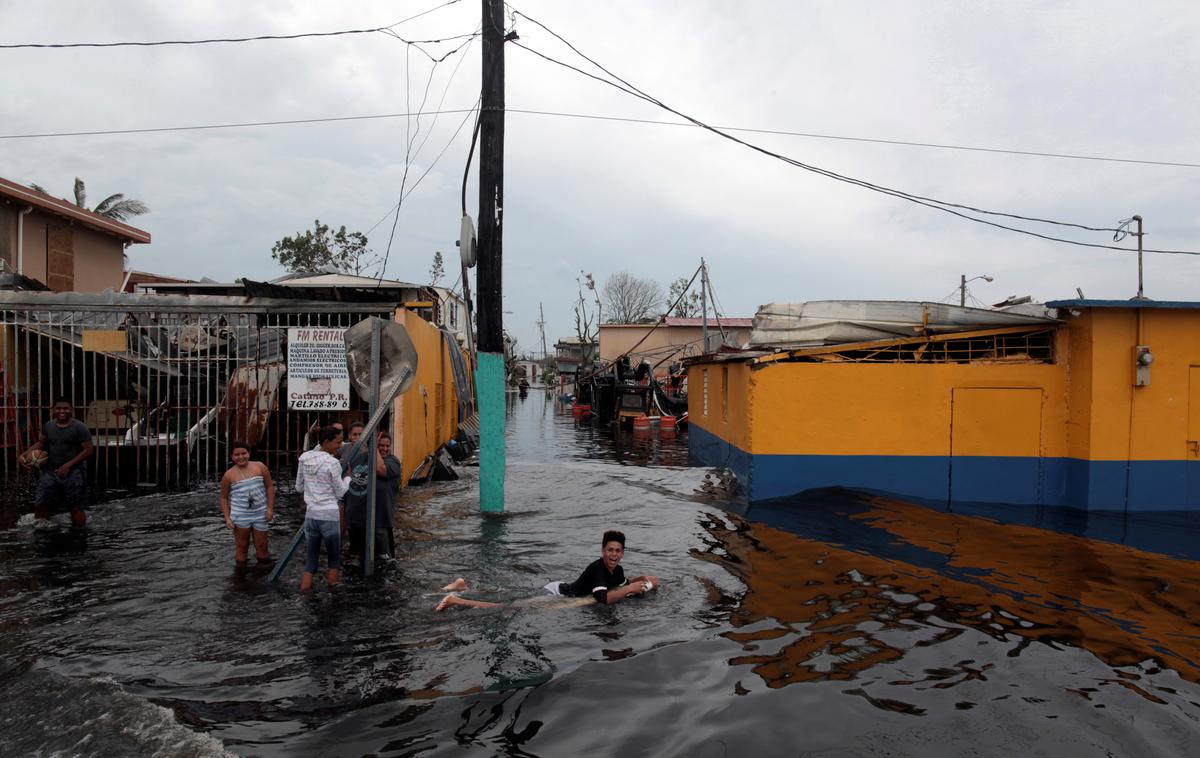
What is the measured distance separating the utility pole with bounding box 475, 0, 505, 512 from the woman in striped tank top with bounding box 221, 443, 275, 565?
306 centimetres

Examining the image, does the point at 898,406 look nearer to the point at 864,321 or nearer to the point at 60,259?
the point at 864,321

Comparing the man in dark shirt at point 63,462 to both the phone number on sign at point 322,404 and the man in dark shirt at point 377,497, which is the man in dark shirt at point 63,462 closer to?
the phone number on sign at point 322,404

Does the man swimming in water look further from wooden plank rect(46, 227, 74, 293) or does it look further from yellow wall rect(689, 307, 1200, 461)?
Result: wooden plank rect(46, 227, 74, 293)

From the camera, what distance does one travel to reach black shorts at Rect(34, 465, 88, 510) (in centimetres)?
952

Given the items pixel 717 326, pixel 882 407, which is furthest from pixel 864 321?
pixel 717 326

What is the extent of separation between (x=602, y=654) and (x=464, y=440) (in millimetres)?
16082

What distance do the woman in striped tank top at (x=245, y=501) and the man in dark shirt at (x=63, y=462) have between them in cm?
295

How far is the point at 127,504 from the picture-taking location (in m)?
11.5

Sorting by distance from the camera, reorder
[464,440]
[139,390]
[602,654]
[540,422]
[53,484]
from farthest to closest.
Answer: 1. [540,422]
2. [464,440]
3. [139,390]
4. [53,484]
5. [602,654]

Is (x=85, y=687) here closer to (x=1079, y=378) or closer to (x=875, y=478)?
(x=875, y=478)

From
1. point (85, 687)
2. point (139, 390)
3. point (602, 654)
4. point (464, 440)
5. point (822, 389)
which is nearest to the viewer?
point (85, 687)

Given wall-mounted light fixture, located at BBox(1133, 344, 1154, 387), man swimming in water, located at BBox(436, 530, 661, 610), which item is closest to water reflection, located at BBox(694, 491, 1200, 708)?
man swimming in water, located at BBox(436, 530, 661, 610)

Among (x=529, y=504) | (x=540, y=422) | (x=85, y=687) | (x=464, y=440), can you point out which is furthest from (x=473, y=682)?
(x=540, y=422)

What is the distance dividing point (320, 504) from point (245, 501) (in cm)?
124
